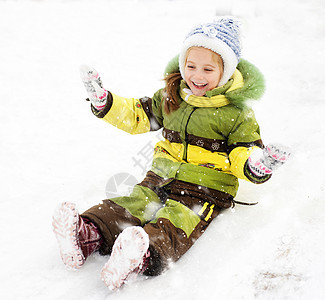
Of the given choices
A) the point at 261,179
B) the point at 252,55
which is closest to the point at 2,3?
the point at 252,55

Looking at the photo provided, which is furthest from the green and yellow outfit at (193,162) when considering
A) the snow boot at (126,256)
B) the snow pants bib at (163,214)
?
the snow boot at (126,256)

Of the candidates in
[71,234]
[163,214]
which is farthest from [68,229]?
[163,214]

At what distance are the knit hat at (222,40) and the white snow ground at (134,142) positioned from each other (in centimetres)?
28

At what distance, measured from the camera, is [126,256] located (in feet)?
4.62

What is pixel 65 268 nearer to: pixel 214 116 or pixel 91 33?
pixel 214 116

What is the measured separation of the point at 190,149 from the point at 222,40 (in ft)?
2.20

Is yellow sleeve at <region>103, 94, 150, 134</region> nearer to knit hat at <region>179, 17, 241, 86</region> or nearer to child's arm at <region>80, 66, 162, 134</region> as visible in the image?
child's arm at <region>80, 66, 162, 134</region>

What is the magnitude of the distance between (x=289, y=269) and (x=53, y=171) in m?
1.88

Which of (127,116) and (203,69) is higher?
(203,69)

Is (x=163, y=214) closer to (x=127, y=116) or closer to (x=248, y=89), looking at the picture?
(x=127, y=116)

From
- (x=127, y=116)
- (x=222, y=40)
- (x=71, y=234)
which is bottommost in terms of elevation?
(x=71, y=234)

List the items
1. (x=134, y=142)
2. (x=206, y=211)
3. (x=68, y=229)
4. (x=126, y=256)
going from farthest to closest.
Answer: (x=134, y=142) < (x=206, y=211) < (x=68, y=229) < (x=126, y=256)

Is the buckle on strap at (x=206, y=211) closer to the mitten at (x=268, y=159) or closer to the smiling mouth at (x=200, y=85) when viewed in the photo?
the mitten at (x=268, y=159)

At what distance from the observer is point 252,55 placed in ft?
14.6
